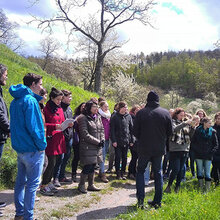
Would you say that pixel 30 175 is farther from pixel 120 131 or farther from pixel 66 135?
pixel 120 131

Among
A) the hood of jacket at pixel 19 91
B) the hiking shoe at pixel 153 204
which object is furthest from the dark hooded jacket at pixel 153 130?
the hood of jacket at pixel 19 91

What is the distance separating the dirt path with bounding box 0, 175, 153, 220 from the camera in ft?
13.2

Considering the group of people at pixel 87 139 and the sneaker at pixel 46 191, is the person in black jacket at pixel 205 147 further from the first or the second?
the sneaker at pixel 46 191

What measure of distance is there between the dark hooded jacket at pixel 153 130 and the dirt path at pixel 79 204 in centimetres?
130

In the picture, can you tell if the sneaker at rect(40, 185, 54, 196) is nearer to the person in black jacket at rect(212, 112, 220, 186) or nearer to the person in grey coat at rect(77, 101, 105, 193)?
the person in grey coat at rect(77, 101, 105, 193)

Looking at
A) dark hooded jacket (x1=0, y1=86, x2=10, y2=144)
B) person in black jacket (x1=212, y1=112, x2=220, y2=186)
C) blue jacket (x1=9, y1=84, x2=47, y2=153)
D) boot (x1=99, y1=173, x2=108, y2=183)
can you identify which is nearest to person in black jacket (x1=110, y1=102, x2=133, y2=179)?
boot (x1=99, y1=173, x2=108, y2=183)

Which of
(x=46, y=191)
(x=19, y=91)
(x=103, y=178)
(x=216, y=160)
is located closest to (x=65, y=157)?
(x=46, y=191)

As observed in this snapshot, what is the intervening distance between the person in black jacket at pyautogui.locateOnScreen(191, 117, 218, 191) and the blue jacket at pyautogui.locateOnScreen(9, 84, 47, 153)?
3.90m

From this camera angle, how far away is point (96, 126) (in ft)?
17.3

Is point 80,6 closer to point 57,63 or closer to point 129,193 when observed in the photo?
point 129,193

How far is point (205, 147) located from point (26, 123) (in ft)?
13.8

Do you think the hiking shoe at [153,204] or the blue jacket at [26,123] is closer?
the blue jacket at [26,123]

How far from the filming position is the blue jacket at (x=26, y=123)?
311cm

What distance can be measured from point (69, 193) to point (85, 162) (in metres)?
0.79
